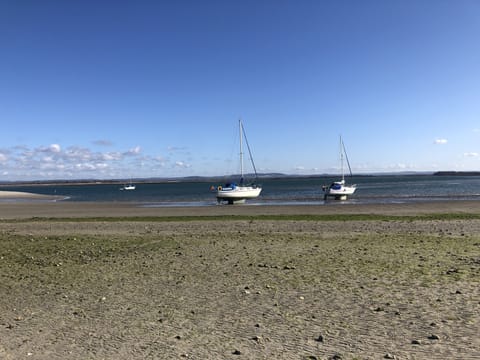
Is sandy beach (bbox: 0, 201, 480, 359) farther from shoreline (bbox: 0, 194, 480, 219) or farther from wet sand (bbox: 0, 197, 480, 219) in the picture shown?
wet sand (bbox: 0, 197, 480, 219)

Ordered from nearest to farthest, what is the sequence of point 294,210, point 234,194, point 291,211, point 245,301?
point 245,301 < point 291,211 < point 294,210 < point 234,194

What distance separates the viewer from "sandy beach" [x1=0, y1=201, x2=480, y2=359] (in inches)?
221

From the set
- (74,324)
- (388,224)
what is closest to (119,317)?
(74,324)

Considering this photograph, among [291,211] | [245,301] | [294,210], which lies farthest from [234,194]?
[245,301]

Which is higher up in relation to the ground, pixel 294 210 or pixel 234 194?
pixel 234 194

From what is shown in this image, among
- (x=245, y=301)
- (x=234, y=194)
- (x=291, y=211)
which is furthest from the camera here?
(x=234, y=194)

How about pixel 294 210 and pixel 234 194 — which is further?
pixel 234 194

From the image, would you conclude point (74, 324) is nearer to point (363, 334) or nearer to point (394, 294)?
point (363, 334)

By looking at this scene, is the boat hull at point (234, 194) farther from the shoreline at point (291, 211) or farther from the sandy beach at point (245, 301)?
the sandy beach at point (245, 301)

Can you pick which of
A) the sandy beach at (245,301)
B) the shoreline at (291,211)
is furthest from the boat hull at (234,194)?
the sandy beach at (245,301)

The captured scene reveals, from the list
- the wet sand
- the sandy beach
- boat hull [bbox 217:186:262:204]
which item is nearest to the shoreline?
the wet sand

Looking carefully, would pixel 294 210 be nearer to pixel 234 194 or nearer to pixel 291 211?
pixel 291 211

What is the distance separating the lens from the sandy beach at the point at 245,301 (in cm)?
562

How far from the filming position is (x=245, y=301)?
786cm
